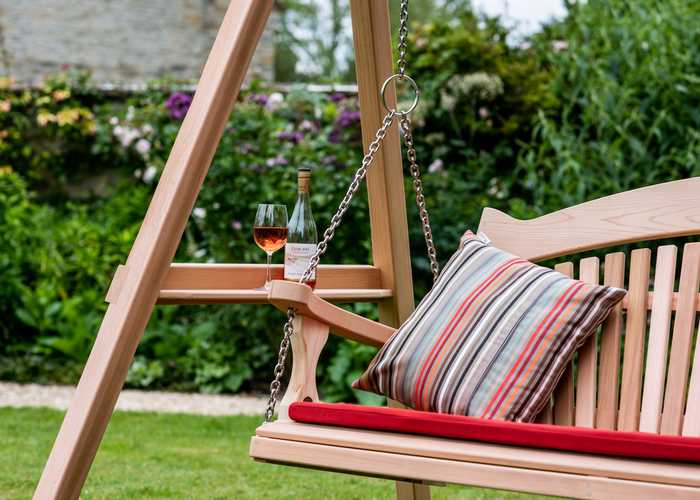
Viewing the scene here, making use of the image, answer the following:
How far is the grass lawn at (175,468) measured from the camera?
2.92 m

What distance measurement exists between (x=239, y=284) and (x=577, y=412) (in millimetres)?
815

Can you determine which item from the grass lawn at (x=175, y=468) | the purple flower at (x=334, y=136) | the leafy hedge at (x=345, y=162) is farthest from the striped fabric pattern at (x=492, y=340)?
the purple flower at (x=334, y=136)

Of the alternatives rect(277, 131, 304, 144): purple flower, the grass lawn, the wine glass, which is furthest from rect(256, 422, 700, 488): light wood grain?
rect(277, 131, 304, 144): purple flower

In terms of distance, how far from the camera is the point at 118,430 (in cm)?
376

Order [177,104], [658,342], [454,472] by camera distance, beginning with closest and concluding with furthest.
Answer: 1. [454,472]
2. [658,342]
3. [177,104]

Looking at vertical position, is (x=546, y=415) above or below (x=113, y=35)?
below

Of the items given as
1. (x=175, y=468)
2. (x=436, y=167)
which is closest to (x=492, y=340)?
(x=175, y=468)

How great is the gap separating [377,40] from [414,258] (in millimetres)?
2405

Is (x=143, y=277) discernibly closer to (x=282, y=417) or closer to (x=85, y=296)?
(x=282, y=417)

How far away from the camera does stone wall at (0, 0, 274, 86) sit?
347 inches

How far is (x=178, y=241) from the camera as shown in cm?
178

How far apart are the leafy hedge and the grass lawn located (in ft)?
3.02

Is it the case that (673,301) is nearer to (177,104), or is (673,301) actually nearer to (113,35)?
(177,104)

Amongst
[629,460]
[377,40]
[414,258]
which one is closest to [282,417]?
[629,460]
